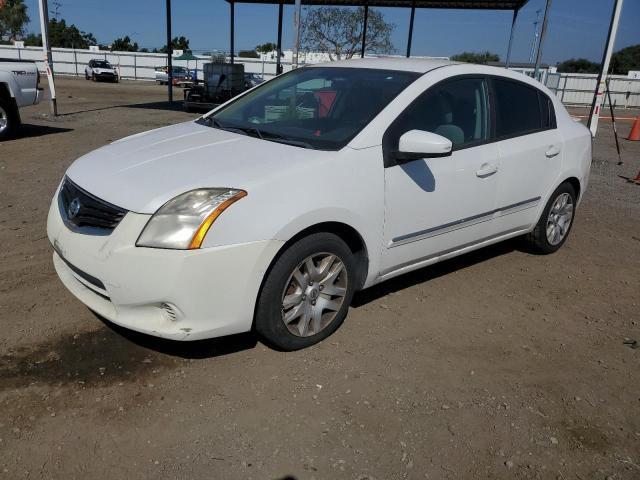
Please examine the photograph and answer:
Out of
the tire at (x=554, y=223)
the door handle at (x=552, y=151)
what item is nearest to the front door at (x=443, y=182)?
the door handle at (x=552, y=151)

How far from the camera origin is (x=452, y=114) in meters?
3.95

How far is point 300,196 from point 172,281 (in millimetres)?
813

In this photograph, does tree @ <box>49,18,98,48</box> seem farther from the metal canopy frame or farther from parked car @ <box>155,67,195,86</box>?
the metal canopy frame

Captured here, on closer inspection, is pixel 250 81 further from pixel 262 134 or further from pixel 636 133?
pixel 262 134

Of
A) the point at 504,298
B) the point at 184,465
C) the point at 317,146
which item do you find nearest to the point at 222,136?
the point at 317,146

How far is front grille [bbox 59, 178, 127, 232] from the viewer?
2887mm

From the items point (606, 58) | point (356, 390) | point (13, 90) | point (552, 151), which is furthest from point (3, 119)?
point (606, 58)

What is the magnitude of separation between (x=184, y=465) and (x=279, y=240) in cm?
117

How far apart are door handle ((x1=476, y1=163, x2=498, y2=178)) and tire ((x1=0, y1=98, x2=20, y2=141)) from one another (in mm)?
9305

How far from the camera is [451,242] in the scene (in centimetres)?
402

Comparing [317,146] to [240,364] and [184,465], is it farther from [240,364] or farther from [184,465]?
[184,465]

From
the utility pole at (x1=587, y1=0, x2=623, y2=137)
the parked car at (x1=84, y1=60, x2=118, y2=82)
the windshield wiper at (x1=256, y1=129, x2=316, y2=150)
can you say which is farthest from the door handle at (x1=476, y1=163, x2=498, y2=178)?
the parked car at (x1=84, y1=60, x2=118, y2=82)

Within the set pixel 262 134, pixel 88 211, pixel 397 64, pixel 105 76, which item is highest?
pixel 397 64

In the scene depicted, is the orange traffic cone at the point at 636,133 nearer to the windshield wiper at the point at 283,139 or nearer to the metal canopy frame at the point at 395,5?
the metal canopy frame at the point at 395,5
